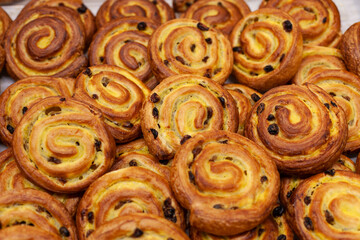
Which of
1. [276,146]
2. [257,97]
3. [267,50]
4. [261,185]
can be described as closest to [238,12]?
[267,50]

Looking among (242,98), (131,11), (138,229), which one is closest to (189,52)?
(242,98)

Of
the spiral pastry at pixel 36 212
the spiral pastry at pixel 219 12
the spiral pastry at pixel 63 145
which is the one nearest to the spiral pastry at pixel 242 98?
the spiral pastry at pixel 219 12

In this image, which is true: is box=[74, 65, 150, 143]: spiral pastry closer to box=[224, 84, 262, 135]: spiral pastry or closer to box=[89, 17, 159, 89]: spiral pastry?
box=[89, 17, 159, 89]: spiral pastry

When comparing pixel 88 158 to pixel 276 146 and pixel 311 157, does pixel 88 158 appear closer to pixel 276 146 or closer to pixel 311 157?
pixel 276 146

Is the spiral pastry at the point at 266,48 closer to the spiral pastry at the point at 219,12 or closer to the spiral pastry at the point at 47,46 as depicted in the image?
the spiral pastry at the point at 219,12

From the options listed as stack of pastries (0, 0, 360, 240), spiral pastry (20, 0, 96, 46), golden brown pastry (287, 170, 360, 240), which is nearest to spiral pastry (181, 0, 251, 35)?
stack of pastries (0, 0, 360, 240)

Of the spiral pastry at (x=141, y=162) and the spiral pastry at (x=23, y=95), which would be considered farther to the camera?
the spiral pastry at (x=23, y=95)
